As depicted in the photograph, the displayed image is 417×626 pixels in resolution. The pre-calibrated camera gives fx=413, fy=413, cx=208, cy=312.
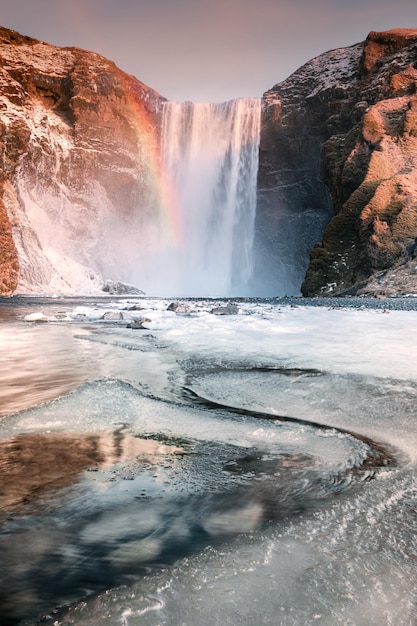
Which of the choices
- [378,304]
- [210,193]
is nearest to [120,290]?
[210,193]

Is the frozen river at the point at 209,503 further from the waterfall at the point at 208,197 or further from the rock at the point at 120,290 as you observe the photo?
the waterfall at the point at 208,197

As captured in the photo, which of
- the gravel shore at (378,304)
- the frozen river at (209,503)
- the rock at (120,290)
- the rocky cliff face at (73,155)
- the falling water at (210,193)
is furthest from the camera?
the falling water at (210,193)

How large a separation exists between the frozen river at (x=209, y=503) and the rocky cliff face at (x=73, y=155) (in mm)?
43976

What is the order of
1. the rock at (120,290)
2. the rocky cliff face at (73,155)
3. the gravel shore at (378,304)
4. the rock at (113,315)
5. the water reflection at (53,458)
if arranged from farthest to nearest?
1. the rocky cliff face at (73,155)
2. the rock at (120,290)
3. the gravel shore at (378,304)
4. the rock at (113,315)
5. the water reflection at (53,458)

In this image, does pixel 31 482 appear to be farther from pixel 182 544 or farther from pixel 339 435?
pixel 339 435

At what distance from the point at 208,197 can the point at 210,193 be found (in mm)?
543

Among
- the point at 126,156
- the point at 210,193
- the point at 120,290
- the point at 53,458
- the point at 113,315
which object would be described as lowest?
the point at 120,290

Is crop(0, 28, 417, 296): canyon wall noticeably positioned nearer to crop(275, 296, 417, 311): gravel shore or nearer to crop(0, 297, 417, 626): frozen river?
crop(275, 296, 417, 311): gravel shore

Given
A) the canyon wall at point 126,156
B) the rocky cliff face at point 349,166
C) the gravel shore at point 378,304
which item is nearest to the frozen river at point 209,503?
the gravel shore at point 378,304

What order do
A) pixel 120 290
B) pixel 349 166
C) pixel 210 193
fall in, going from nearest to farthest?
pixel 349 166 < pixel 120 290 < pixel 210 193

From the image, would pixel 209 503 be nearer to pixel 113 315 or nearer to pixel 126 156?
pixel 113 315

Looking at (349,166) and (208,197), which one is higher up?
(208,197)

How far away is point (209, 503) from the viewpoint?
1295 millimetres

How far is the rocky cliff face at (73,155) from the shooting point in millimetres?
46906
